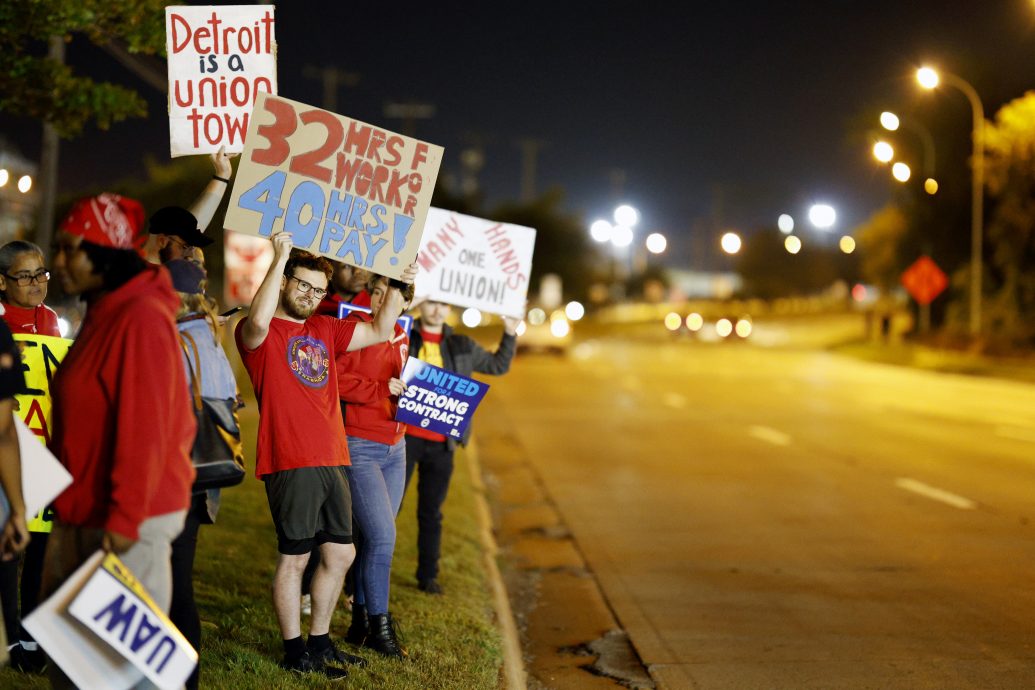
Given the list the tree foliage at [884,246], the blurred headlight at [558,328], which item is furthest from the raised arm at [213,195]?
the tree foliage at [884,246]

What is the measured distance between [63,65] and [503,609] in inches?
182

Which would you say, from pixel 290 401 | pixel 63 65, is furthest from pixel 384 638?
pixel 63 65

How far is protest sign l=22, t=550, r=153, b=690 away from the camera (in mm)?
3650

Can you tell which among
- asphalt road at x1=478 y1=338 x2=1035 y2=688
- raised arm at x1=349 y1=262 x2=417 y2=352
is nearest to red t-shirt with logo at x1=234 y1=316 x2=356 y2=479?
raised arm at x1=349 y1=262 x2=417 y2=352

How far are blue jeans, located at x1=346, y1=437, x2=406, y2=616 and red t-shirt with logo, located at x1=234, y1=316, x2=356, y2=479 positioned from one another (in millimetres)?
623

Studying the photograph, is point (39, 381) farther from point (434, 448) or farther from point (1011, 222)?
point (1011, 222)

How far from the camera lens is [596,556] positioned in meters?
9.89

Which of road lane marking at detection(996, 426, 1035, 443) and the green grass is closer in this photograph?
the green grass

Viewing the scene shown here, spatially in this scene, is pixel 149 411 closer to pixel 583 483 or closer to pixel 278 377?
pixel 278 377

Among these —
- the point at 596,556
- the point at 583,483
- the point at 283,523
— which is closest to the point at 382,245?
the point at 283,523

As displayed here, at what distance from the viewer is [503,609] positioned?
7.76 meters

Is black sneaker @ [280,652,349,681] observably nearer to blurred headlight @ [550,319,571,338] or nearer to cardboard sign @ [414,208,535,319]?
cardboard sign @ [414,208,535,319]

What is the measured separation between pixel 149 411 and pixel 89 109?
18.3ft

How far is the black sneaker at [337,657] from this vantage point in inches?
219
